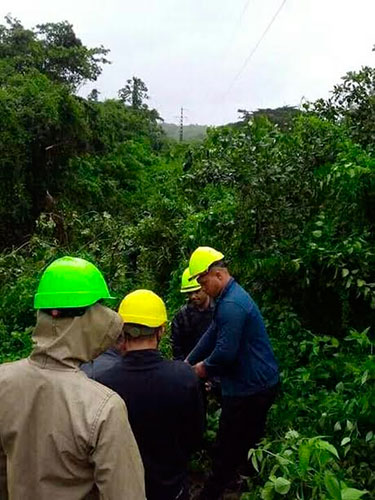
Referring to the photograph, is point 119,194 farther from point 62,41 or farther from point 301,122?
point 301,122

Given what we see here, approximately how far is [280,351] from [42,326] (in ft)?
9.33

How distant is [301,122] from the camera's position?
211 inches

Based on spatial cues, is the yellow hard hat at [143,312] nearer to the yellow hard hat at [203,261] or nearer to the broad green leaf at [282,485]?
the broad green leaf at [282,485]

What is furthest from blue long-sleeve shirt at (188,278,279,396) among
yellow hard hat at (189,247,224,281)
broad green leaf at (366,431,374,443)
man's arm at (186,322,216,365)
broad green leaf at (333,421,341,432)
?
broad green leaf at (366,431,374,443)

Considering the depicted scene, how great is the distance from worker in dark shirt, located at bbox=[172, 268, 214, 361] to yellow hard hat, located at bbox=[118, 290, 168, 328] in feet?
5.59

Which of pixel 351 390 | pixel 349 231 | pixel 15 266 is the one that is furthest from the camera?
pixel 15 266

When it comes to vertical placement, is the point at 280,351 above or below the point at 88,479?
below

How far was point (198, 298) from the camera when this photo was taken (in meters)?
4.27

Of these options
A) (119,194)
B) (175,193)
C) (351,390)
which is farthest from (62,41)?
(351,390)

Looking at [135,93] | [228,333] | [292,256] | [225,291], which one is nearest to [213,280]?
[225,291]

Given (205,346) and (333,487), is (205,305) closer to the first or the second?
(205,346)

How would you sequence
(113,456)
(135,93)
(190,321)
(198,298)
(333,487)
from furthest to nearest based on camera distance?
(135,93), (190,321), (198,298), (333,487), (113,456)

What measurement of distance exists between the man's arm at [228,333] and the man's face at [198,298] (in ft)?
2.83

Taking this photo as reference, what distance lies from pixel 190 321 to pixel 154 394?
2.00 metres
